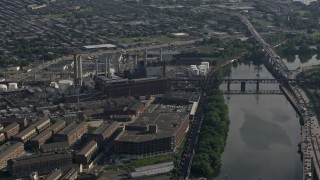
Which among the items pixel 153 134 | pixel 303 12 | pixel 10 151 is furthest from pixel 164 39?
pixel 10 151

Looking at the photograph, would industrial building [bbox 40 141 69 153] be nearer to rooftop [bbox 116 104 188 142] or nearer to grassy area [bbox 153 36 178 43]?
rooftop [bbox 116 104 188 142]

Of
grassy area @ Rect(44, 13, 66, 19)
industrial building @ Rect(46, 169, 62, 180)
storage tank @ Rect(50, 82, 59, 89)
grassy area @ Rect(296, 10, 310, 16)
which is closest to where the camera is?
industrial building @ Rect(46, 169, 62, 180)

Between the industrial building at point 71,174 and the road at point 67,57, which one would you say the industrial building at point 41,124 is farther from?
the road at point 67,57

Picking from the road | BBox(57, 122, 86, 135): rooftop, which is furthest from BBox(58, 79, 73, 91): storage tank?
BBox(57, 122, 86, 135): rooftop

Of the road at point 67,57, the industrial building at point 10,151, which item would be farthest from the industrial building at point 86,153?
the road at point 67,57

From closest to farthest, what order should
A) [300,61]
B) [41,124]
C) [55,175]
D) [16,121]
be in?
[55,175] → [41,124] → [16,121] → [300,61]

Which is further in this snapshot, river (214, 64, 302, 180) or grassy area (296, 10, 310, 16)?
grassy area (296, 10, 310, 16)

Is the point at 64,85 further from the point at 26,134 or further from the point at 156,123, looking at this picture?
the point at 156,123
